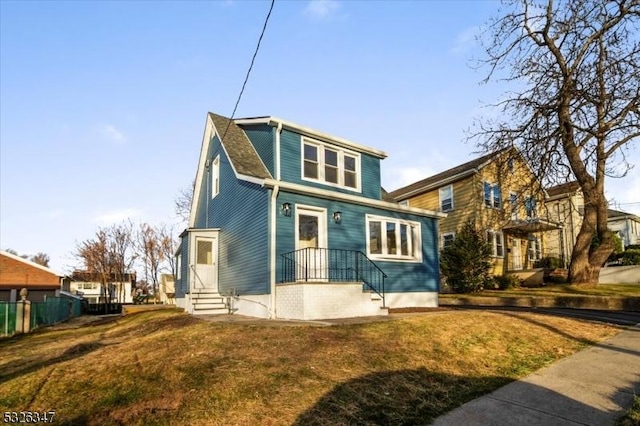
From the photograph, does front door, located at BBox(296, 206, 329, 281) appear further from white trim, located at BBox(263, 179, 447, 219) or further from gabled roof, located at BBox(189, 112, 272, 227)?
gabled roof, located at BBox(189, 112, 272, 227)

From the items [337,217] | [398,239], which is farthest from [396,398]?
[398,239]

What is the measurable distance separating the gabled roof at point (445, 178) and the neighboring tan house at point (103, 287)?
3371 cm

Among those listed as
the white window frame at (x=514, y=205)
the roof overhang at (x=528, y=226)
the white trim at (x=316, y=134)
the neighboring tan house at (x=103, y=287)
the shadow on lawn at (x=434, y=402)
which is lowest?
the neighboring tan house at (x=103, y=287)

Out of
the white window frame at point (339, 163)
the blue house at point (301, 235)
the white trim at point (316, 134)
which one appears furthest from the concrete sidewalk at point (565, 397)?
the white trim at point (316, 134)

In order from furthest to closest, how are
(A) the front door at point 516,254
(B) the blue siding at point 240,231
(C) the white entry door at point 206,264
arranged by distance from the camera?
(A) the front door at point 516,254
(C) the white entry door at point 206,264
(B) the blue siding at point 240,231

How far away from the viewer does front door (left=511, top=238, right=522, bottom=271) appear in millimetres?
28375

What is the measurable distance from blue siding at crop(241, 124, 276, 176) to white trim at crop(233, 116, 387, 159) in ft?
0.92

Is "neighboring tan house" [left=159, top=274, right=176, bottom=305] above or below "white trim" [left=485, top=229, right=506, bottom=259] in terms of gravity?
below

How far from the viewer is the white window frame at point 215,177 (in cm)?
1808

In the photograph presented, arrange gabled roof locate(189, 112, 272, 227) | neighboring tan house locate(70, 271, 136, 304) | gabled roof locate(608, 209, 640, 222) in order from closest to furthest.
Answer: gabled roof locate(189, 112, 272, 227), gabled roof locate(608, 209, 640, 222), neighboring tan house locate(70, 271, 136, 304)

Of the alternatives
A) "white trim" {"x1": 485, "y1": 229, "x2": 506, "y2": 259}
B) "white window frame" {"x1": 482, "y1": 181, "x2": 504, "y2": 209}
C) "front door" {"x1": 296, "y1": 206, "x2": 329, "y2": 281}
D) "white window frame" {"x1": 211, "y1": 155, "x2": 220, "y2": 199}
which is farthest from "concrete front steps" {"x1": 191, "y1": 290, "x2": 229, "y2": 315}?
"white window frame" {"x1": 482, "y1": 181, "x2": 504, "y2": 209}

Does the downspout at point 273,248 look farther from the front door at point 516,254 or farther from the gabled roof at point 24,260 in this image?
the gabled roof at point 24,260

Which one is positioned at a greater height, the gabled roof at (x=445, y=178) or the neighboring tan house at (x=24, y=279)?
the gabled roof at (x=445, y=178)

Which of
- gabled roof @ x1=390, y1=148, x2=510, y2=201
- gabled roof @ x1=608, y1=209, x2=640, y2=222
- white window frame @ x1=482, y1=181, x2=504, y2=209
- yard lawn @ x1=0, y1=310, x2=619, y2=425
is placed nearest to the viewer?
yard lawn @ x1=0, y1=310, x2=619, y2=425
